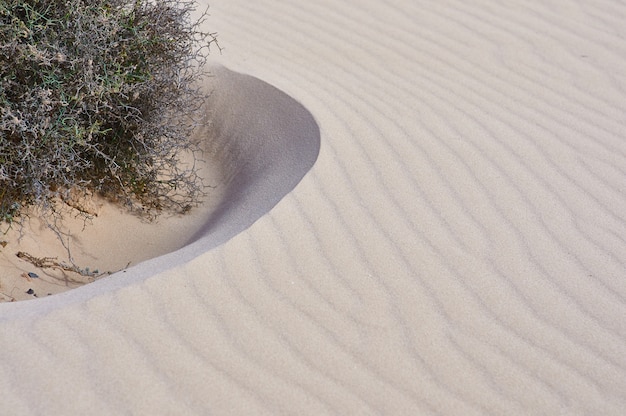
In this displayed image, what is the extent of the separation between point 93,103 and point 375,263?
4.79 ft

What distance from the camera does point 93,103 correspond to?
3717 mm

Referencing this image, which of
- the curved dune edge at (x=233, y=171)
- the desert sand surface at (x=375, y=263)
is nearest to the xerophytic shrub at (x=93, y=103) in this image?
the curved dune edge at (x=233, y=171)

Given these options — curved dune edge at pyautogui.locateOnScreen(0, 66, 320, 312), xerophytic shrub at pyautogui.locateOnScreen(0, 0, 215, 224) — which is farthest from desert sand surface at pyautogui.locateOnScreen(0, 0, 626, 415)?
xerophytic shrub at pyautogui.locateOnScreen(0, 0, 215, 224)

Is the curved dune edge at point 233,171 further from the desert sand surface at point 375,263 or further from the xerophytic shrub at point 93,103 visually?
the xerophytic shrub at point 93,103

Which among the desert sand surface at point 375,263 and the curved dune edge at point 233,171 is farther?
the curved dune edge at point 233,171

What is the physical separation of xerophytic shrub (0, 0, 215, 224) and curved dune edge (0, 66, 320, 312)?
7.3 inches

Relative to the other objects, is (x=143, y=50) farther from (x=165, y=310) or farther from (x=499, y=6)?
(x=499, y=6)

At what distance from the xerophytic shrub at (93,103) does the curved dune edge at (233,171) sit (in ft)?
0.61

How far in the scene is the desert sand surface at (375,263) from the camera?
8.96ft

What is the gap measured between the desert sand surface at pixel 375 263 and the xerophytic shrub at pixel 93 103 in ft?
1.34

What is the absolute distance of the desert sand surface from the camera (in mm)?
2730

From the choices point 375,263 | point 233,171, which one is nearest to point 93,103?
point 233,171

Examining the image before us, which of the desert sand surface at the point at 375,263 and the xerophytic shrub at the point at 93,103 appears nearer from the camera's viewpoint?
the desert sand surface at the point at 375,263

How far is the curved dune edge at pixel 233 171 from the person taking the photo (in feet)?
11.3
